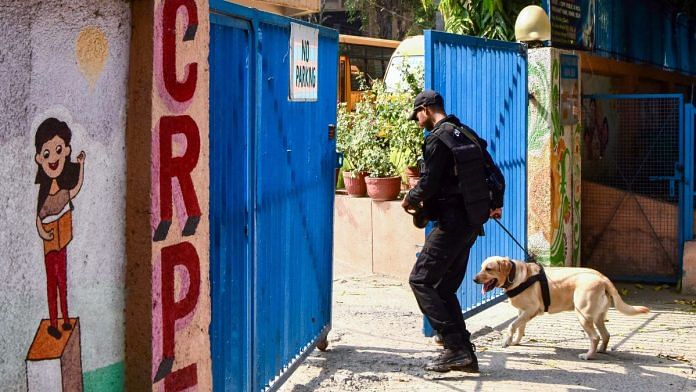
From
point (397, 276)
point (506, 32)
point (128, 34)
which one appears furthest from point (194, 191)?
point (506, 32)

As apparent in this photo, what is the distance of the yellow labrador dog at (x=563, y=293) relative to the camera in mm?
7016

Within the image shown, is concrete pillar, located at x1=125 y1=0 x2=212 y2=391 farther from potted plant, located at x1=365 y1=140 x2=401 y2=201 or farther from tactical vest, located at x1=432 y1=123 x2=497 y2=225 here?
potted plant, located at x1=365 y1=140 x2=401 y2=201

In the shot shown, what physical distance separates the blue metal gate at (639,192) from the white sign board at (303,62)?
5.14 m

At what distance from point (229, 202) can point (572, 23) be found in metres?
7.50

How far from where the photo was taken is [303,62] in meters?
5.94

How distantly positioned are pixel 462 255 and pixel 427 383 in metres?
0.88

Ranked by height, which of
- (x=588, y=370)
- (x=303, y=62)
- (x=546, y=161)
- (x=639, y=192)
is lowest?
(x=588, y=370)

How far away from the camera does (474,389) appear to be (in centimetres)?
620

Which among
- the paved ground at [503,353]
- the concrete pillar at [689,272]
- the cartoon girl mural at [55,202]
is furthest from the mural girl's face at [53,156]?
the concrete pillar at [689,272]

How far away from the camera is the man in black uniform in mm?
6293

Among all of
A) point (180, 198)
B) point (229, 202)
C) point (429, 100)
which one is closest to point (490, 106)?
point (429, 100)

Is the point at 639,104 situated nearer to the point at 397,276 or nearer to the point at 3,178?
the point at 397,276

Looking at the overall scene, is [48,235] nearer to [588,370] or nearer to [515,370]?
[515,370]

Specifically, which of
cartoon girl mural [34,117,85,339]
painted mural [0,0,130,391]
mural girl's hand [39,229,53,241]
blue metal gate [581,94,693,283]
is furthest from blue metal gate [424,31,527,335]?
mural girl's hand [39,229,53,241]
